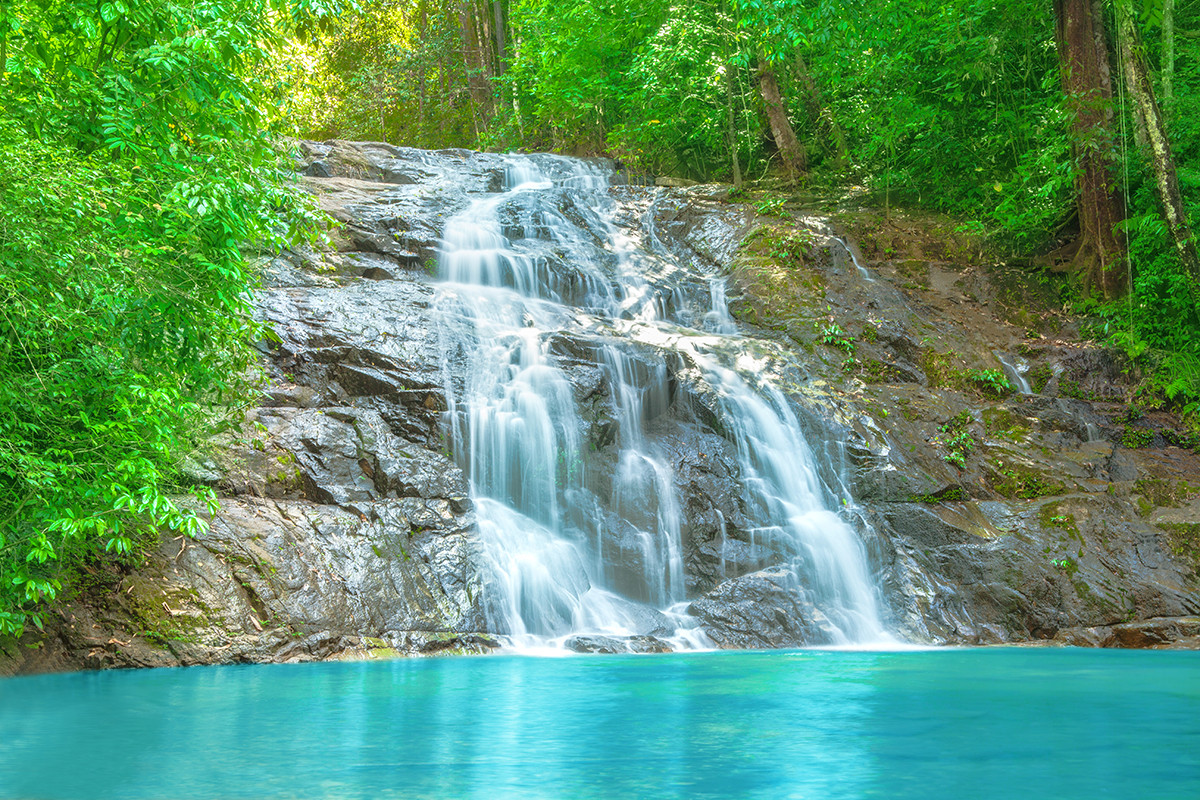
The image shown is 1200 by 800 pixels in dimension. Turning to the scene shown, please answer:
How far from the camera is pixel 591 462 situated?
11.0 metres

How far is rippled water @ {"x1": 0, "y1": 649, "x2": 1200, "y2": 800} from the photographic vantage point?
13.6 ft

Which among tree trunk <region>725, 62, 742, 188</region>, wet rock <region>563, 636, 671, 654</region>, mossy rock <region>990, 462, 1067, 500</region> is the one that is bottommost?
wet rock <region>563, 636, 671, 654</region>

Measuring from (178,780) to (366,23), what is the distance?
32806mm

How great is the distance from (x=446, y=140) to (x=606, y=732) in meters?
28.3

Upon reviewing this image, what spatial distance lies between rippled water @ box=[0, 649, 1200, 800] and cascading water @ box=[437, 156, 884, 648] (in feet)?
5.76

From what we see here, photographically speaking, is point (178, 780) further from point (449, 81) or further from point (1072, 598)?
point (449, 81)

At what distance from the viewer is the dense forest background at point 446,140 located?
578 cm

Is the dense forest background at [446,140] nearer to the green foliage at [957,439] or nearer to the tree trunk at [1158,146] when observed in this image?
the tree trunk at [1158,146]

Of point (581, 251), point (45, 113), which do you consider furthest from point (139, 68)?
point (581, 251)

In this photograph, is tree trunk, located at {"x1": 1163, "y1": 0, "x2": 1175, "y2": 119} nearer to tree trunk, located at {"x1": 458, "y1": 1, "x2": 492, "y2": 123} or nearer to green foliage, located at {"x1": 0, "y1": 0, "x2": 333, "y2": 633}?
green foliage, located at {"x1": 0, "y1": 0, "x2": 333, "y2": 633}

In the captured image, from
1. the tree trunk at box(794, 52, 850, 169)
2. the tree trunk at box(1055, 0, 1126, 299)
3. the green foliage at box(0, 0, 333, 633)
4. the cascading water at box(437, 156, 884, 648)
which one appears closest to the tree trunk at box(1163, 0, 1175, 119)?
the tree trunk at box(1055, 0, 1126, 299)

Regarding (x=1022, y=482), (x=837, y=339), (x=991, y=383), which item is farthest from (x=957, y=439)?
(x=837, y=339)

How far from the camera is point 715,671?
25.0 ft

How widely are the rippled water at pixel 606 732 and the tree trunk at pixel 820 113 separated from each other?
45.3ft
